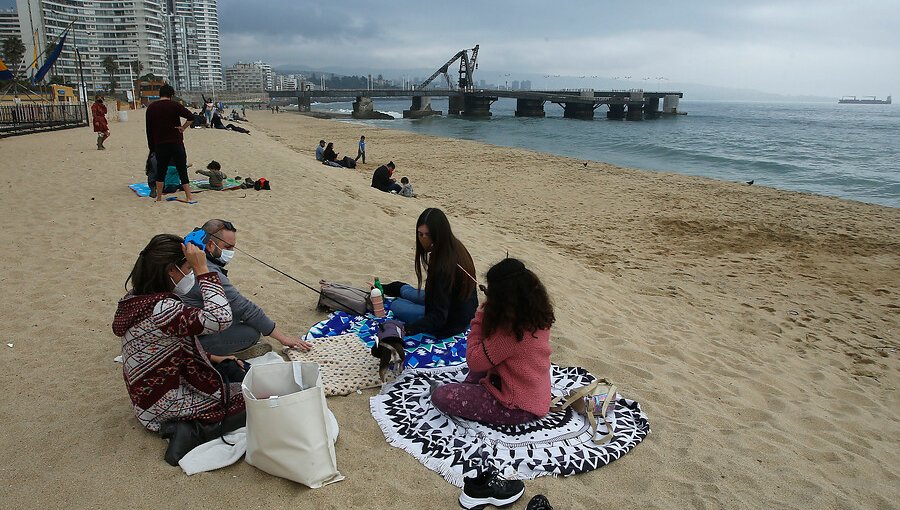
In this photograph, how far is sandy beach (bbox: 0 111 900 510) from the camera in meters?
2.73

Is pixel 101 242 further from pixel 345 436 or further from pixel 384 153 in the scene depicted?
pixel 384 153

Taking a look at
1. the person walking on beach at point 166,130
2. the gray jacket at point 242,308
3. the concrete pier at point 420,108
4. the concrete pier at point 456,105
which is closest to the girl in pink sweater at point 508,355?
the gray jacket at point 242,308

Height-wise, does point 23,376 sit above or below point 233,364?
below

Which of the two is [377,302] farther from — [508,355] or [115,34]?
[115,34]

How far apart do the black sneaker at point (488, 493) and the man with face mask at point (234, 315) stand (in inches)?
72.2

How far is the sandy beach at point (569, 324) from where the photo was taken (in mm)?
2734

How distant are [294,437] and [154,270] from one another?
1093mm

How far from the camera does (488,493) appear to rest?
2574 millimetres

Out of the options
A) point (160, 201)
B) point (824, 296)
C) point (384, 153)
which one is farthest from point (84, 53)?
point (824, 296)

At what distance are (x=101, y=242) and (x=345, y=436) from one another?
5.03m

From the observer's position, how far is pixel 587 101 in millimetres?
69312

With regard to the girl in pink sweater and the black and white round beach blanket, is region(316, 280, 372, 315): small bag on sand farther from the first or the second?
the girl in pink sweater

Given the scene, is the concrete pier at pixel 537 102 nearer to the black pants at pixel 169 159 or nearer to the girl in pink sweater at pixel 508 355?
the black pants at pixel 169 159

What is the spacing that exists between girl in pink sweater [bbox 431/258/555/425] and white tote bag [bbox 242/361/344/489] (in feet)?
2.72
